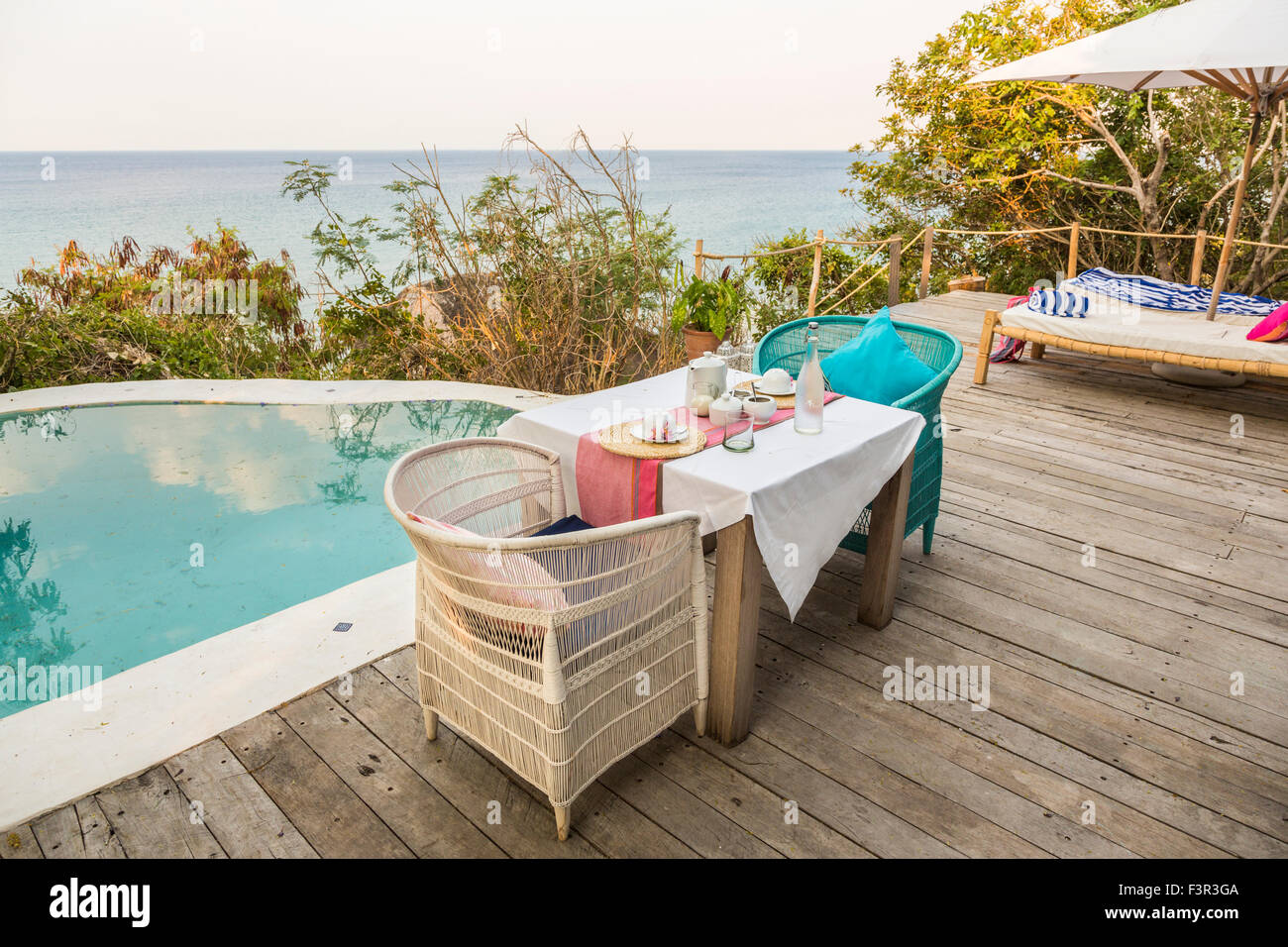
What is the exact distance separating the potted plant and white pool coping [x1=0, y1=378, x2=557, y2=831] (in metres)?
2.91

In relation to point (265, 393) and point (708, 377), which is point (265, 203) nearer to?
point (265, 393)

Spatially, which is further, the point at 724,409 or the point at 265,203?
the point at 265,203

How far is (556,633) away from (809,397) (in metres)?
1.05

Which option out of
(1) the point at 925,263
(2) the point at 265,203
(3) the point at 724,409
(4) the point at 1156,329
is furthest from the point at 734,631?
(2) the point at 265,203

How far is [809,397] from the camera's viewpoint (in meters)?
2.19

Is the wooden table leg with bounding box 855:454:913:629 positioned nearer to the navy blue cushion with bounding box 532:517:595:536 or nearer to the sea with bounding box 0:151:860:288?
the navy blue cushion with bounding box 532:517:595:536

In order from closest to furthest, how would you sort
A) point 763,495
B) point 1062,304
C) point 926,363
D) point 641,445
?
1. point 763,495
2. point 641,445
3. point 926,363
4. point 1062,304

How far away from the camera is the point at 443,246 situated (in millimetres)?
5188

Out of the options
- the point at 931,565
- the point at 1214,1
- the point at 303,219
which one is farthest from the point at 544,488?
the point at 303,219

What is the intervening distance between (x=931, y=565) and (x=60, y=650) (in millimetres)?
3087

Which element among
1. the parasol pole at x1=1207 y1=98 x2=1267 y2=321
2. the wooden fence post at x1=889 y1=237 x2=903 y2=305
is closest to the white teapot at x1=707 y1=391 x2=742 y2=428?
the parasol pole at x1=1207 y1=98 x2=1267 y2=321

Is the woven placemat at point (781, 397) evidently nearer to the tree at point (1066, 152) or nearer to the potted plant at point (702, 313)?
the potted plant at point (702, 313)

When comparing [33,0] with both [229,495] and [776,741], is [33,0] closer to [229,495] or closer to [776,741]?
[229,495]

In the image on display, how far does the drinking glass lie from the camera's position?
204 centimetres
